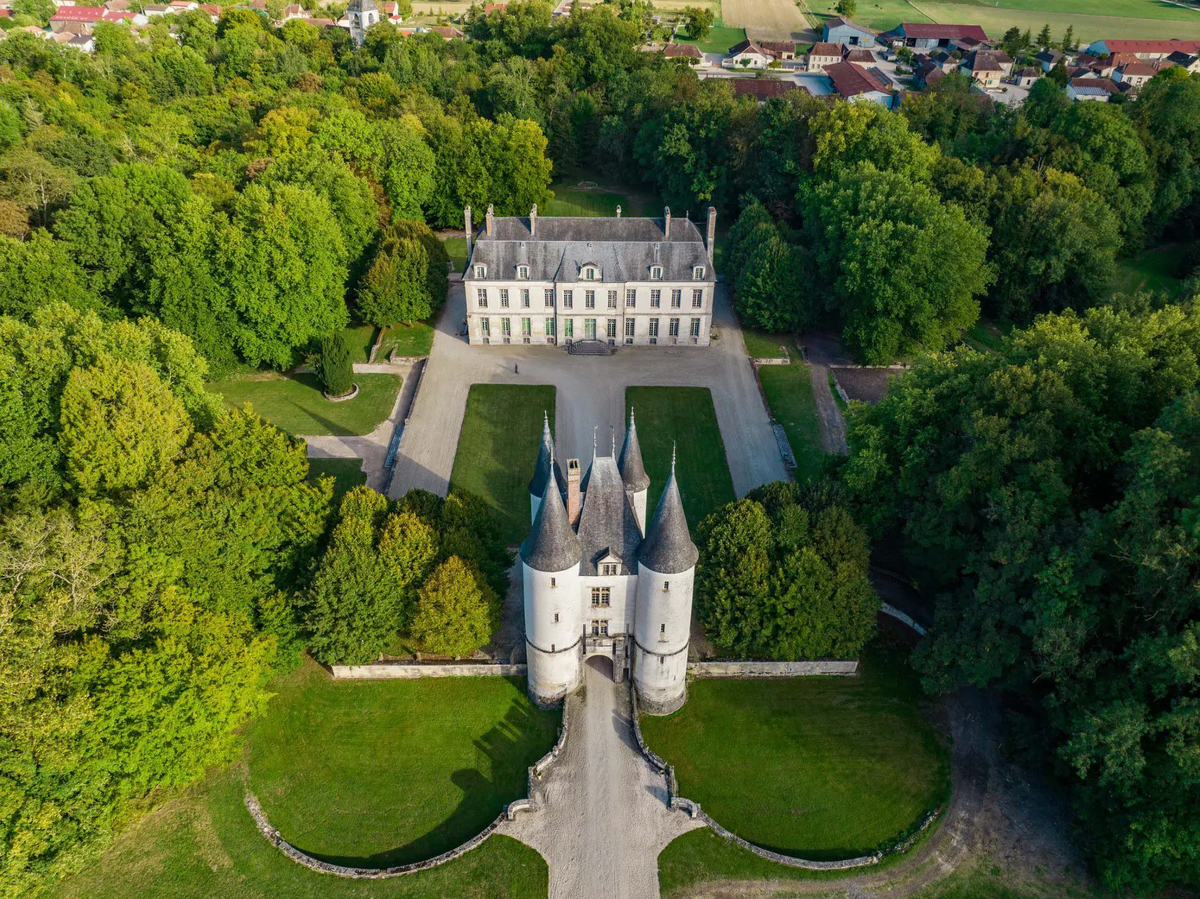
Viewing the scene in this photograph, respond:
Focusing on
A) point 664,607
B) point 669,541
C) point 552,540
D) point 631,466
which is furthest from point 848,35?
point 552,540

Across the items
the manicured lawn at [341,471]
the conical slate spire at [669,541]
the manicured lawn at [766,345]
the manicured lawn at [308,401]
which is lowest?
the manicured lawn at [341,471]

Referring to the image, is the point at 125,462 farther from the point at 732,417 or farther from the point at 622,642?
the point at 732,417

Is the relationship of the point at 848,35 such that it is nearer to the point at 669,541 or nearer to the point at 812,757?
the point at 669,541

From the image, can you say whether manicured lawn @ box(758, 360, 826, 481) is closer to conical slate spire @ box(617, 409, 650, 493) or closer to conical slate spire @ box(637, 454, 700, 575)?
conical slate spire @ box(617, 409, 650, 493)

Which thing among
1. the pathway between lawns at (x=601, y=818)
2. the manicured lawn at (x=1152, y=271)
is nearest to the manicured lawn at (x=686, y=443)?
the pathway between lawns at (x=601, y=818)

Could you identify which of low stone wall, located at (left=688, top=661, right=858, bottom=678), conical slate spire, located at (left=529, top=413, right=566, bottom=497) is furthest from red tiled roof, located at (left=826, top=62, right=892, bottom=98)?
conical slate spire, located at (left=529, top=413, right=566, bottom=497)

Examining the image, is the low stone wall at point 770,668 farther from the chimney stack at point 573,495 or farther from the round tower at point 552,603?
the chimney stack at point 573,495
